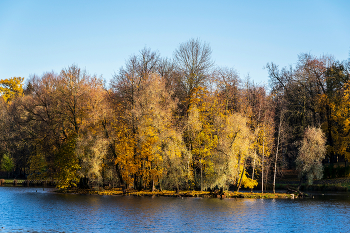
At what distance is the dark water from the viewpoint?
2709 cm

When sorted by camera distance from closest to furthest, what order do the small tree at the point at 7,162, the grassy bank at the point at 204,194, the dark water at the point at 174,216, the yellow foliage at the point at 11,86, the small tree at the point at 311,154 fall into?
the dark water at the point at 174,216 < the grassy bank at the point at 204,194 < the small tree at the point at 311,154 < the small tree at the point at 7,162 < the yellow foliage at the point at 11,86

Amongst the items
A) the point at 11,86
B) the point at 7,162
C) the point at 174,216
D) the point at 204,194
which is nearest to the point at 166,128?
the point at 204,194

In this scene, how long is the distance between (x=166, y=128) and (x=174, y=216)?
1925 centimetres

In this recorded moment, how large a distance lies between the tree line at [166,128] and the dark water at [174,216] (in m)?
8.41

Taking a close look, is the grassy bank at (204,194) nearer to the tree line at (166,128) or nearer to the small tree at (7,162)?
the tree line at (166,128)

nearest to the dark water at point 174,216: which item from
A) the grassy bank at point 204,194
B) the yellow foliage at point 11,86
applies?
the grassy bank at point 204,194

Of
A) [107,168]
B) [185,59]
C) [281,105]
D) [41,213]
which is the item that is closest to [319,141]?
[281,105]

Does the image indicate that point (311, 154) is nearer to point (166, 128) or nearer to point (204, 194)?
point (204, 194)

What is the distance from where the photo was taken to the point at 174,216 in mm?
31984

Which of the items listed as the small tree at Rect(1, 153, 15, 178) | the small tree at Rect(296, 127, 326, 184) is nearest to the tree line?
the small tree at Rect(296, 127, 326, 184)

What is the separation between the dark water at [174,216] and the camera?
27.1 m

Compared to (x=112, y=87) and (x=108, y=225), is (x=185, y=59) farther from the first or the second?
(x=108, y=225)

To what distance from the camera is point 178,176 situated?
159ft

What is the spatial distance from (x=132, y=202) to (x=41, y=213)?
36.1 feet
